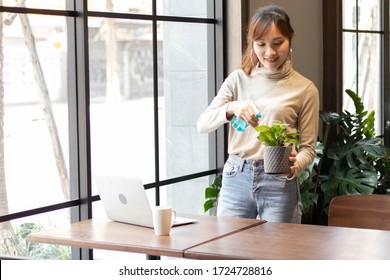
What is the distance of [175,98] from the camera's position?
5070 millimetres

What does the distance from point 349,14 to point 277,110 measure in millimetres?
3479

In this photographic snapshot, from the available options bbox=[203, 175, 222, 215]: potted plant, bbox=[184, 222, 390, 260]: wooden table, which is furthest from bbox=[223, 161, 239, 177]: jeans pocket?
bbox=[203, 175, 222, 215]: potted plant

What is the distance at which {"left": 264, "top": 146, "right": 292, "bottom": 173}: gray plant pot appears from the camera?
135 inches

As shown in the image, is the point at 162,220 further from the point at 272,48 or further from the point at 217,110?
the point at 272,48

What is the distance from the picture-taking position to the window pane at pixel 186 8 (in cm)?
490

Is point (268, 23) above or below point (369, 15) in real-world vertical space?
below

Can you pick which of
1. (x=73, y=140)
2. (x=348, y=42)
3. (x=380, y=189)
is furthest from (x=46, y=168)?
(x=348, y=42)

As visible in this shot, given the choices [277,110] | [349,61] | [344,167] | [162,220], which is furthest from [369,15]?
[162,220]

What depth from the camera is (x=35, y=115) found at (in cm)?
403

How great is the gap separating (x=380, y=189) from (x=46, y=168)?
2.89 metres

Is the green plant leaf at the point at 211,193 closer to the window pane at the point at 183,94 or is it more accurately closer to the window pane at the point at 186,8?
the window pane at the point at 183,94

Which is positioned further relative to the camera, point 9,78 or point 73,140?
point 73,140
